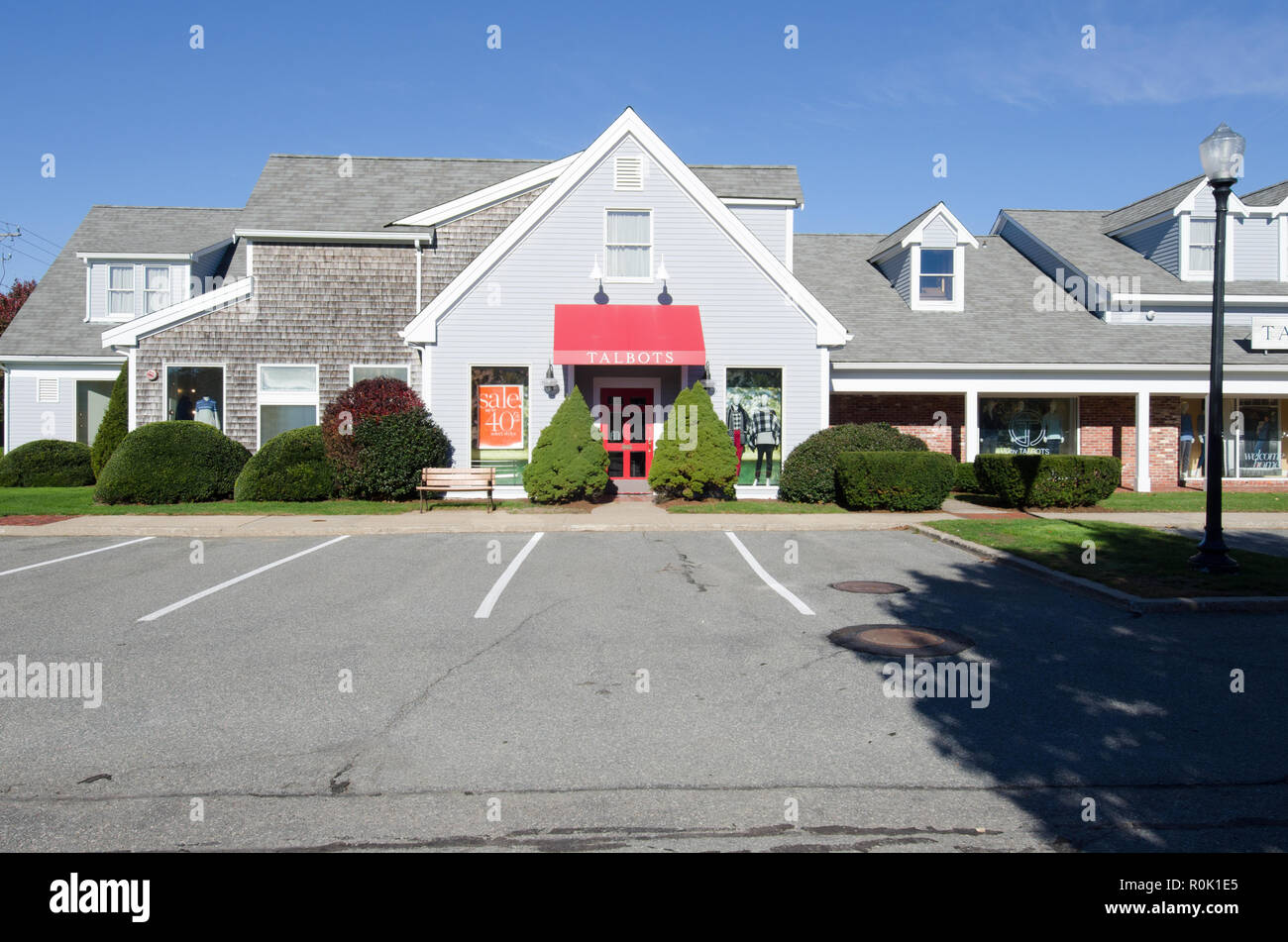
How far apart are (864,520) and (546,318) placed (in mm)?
8309

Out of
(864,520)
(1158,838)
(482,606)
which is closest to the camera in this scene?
(1158,838)

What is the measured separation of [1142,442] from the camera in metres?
22.7

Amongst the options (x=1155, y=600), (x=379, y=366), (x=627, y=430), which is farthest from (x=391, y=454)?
(x=1155, y=600)

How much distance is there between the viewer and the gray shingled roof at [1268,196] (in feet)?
84.2

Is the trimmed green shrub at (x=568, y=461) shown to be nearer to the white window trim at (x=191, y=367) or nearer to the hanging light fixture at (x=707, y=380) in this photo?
the hanging light fixture at (x=707, y=380)

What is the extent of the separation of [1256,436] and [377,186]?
25.1m

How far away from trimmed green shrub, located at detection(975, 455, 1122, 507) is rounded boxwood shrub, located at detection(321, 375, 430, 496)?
Result: 40.2 ft

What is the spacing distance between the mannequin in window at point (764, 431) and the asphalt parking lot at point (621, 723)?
397 inches

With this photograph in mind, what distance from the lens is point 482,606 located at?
9.55 m

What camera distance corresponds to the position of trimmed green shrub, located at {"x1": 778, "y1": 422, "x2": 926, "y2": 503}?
18938 mm

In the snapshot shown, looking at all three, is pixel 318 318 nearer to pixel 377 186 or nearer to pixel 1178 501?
pixel 377 186

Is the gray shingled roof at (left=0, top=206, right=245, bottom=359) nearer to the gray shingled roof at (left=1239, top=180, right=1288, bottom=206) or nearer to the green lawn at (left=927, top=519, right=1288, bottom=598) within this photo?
the green lawn at (left=927, top=519, right=1288, bottom=598)
